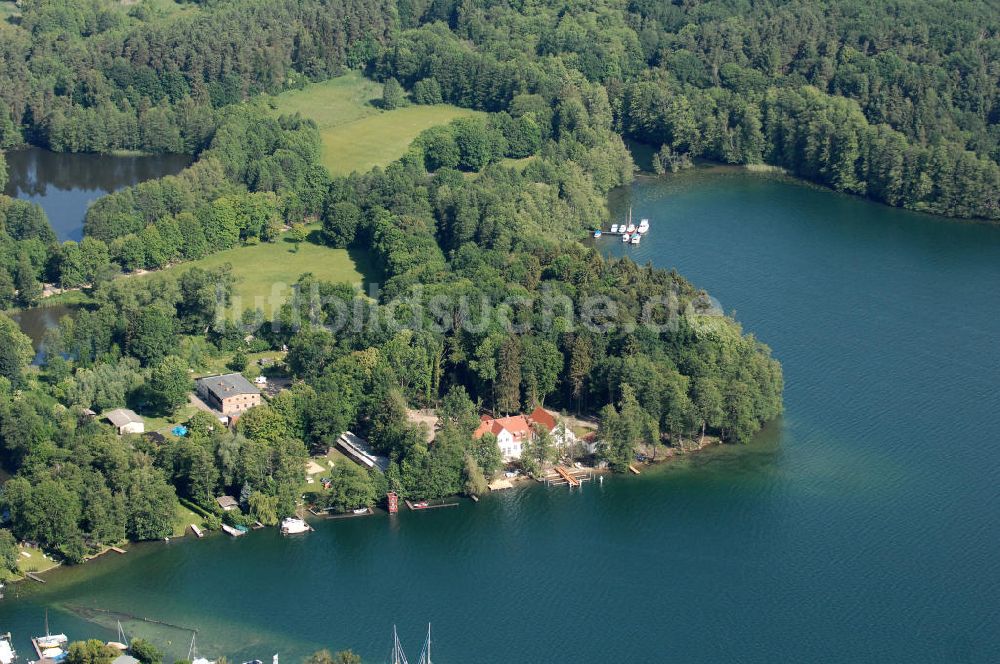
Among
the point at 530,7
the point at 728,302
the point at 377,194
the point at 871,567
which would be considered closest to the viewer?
the point at 871,567

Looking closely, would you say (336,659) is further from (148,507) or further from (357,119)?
(357,119)

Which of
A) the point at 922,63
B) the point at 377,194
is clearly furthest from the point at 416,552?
the point at 922,63

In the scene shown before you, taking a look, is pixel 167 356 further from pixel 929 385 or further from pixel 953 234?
pixel 953 234

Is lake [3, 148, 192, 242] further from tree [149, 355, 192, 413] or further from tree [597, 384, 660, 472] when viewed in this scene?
tree [597, 384, 660, 472]

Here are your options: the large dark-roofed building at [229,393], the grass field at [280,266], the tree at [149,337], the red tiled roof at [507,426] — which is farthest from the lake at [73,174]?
the red tiled roof at [507,426]

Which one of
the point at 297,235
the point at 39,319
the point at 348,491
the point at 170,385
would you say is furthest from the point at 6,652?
the point at 297,235

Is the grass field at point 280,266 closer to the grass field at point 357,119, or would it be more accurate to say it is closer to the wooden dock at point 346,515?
the grass field at point 357,119
